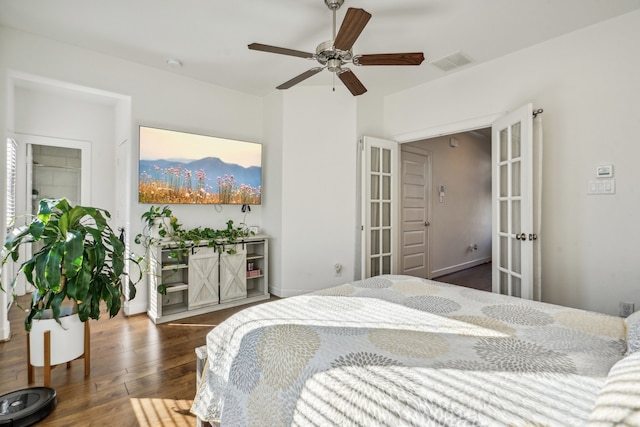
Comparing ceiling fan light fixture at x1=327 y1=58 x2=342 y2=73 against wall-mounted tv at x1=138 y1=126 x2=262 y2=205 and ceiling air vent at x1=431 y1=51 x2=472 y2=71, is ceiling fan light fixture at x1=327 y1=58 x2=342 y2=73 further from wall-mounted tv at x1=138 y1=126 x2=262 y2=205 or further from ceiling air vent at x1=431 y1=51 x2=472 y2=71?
wall-mounted tv at x1=138 y1=126 x2=262 y2=205

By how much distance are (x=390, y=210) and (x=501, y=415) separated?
3.45 metres

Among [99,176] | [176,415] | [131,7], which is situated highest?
[131,7]

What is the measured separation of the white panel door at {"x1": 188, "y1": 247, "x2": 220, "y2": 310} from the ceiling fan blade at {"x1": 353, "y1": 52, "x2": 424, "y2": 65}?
251 cm

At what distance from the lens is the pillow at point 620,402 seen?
62cm

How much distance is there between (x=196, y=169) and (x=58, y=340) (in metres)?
2.14

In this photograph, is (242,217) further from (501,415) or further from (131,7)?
(501,415)

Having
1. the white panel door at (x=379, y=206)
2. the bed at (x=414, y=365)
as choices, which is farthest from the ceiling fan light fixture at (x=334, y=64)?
the bed at (x=414, y=365)

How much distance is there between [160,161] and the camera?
343 centimetres

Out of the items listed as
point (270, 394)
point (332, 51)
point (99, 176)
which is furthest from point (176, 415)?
point (99, 176)

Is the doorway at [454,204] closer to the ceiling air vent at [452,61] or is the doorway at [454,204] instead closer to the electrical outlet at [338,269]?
the electrical outlet at [338,269]

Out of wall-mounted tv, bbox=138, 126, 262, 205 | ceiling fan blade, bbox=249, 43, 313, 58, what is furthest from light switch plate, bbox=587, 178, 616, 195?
wall-mounted tv, bbox=138, 126, 262, 205

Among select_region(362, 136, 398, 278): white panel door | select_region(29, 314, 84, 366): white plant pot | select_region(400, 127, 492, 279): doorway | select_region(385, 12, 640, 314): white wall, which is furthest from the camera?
select_region(400, 127, 492, 279): doorway

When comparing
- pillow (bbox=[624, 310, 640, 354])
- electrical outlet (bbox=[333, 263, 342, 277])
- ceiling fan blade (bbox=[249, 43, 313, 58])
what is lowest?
electrical outlet (bbox=[333, 263, 342, 277])

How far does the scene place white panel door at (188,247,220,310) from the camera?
11.1ft
